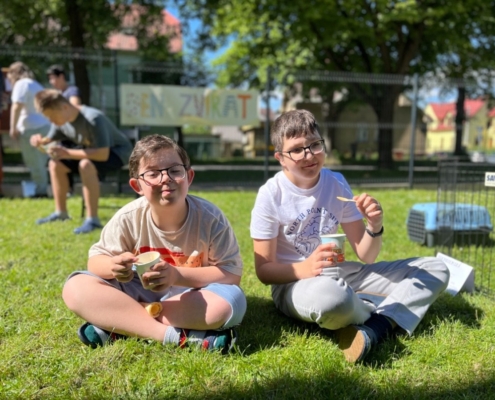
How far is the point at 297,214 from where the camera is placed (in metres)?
2.62

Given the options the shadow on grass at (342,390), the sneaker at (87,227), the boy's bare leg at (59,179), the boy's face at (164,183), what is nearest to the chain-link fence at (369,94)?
the boy's bare leg at (59,179)

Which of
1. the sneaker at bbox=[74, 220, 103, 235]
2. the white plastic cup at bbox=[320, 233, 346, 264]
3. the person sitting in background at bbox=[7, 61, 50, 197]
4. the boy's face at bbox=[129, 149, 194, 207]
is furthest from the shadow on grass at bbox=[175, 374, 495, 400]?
the person sitting in background at bbox=[7, 61, 50, 197]

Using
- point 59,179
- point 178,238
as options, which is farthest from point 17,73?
point 178,238

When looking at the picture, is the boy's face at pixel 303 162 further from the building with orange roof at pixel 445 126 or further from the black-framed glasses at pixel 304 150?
the building with orange roof at pixel 445 126

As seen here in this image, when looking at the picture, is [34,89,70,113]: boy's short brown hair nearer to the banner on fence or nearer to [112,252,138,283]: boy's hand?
[112,252,138,283]: boy's hand

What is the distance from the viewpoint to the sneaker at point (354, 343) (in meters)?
2.15

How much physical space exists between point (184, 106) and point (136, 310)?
7.38 meters

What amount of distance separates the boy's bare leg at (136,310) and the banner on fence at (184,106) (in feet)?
23.0

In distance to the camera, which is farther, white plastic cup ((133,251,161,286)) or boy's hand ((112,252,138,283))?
boy's hand ((112,252,138,283))

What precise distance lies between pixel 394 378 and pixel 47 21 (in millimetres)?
17361

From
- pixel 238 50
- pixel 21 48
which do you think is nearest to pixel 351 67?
pixel 238 50

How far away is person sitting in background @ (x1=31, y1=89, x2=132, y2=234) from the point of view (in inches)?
192

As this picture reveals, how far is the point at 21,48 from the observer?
29.7 ft

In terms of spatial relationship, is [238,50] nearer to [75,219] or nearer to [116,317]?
[75,219]
